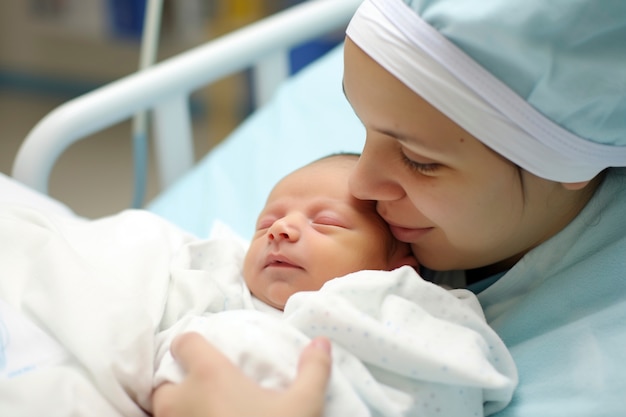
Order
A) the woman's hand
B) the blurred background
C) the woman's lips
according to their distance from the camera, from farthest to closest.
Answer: the blurred background < the woman's lips < the woman's hand

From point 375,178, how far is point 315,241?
0.37ft

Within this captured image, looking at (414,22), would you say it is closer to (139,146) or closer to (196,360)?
(196,360)

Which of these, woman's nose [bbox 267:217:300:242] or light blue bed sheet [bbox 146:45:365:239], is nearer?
woman's nose [bbox 267:217:300:242]

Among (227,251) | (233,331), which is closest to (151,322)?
(233,331)

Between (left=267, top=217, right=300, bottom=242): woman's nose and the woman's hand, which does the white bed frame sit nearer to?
(left=267, top=217, right=300, bottom=242): woman's nose

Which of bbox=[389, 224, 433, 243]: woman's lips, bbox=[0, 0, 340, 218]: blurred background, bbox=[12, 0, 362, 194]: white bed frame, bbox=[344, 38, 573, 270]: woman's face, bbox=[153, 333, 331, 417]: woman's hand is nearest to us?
bbox=[153, 333, 331, 417]: woman's hand

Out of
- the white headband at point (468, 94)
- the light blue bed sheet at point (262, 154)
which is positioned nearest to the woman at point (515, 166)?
the white headband at point (468, 94)

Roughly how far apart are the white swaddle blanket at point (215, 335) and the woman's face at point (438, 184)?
7 cm

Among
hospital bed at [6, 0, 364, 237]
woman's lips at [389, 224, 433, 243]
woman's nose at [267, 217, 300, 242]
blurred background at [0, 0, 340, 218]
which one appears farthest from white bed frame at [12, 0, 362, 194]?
blurred background at [0, 0, 340, 218]

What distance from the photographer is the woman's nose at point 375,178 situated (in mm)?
892

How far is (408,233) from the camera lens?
96 cm

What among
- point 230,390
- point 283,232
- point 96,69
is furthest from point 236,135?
point 96,69

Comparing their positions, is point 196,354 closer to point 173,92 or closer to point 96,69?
point 173,92

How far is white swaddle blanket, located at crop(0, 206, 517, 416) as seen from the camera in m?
0.78
